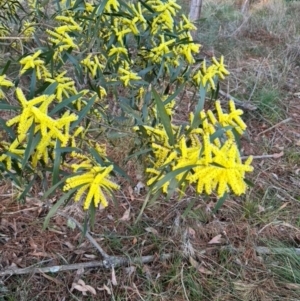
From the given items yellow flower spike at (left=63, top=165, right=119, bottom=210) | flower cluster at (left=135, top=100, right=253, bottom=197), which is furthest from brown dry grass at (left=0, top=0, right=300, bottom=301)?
yellow flower spike at (left=63, top=165, right=119, bottom=210)

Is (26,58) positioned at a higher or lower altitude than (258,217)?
higher

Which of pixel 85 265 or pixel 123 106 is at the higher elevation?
pixel 123 106

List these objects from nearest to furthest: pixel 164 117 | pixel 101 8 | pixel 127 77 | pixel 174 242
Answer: pixel 164 117, pixel 101 8, pixel 127 77, pixel 174 242

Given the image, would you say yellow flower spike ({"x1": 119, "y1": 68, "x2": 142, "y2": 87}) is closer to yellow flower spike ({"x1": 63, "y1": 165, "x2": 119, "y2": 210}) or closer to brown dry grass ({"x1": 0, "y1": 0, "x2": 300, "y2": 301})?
yellow flower spike ({"x1": 63, "y1": 165, "x2": 119, "y2": 210})

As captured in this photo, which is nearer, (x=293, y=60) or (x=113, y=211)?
(x=113, y=211)

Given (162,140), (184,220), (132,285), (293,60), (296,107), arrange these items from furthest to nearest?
(293,60) < (296,107) < (184,220) < (132,285) < (162,140)

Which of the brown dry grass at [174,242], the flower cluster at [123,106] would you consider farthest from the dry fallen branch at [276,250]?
the flower cluster at [123,106]

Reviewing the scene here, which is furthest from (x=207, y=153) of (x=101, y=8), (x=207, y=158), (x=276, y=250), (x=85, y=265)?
(x=276, y=250)

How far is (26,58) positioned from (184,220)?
121cm

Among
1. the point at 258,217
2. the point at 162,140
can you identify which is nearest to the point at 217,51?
the point at 258,217

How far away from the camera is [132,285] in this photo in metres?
1.74

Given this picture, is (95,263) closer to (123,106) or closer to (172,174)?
(123,106)

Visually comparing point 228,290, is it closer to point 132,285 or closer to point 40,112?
point 132,285

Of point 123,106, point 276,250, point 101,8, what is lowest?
point 276,250
